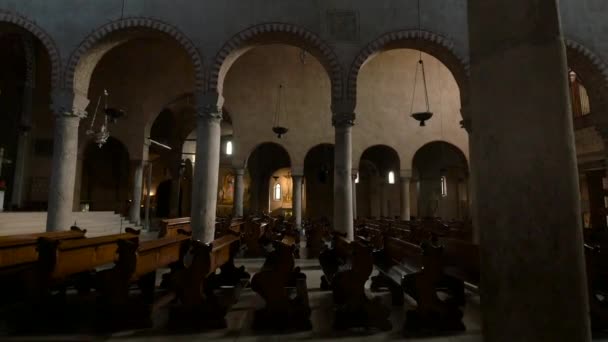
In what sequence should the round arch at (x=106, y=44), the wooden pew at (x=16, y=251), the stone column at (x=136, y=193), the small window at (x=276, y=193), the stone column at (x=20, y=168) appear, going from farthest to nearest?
the small window at (x=276, y=193) < the stone column at (x=136, y=193) < the stone column at (x=20, y=168) < the round arch at (x=106, y=44) < the wooden pew at (x=16, y=251)

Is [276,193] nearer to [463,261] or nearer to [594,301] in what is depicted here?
[463,261]

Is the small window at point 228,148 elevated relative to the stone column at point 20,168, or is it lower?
elevated

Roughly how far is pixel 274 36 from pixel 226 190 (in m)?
17.1

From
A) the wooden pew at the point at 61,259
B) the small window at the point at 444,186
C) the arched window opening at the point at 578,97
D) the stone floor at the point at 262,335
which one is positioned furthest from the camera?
the small window at the point at 444,186

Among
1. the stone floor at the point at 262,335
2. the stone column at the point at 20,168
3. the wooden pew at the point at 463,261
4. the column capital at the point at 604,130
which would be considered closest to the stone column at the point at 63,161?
the stone floor at the point at 262,335

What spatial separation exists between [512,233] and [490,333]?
60cm

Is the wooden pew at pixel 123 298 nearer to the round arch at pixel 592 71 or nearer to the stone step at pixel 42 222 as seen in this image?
the stone step at pixel 42 222

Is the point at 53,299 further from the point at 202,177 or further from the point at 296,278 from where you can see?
the point at 202,177

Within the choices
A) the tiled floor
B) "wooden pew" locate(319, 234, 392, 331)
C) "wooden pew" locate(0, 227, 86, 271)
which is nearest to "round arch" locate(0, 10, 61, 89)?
"wooden pew" locate(0, 227, 86, 271)

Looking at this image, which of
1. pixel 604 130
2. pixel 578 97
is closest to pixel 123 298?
pixel 604 130

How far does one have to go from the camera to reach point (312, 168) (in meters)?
24.8

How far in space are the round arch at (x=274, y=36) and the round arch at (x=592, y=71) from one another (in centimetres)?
637

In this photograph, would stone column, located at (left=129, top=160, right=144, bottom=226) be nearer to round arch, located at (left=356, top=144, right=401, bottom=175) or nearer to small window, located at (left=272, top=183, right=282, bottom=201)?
round arch, located at (left=356, top=144, right=401, bottom=175)

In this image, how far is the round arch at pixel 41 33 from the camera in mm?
8891
